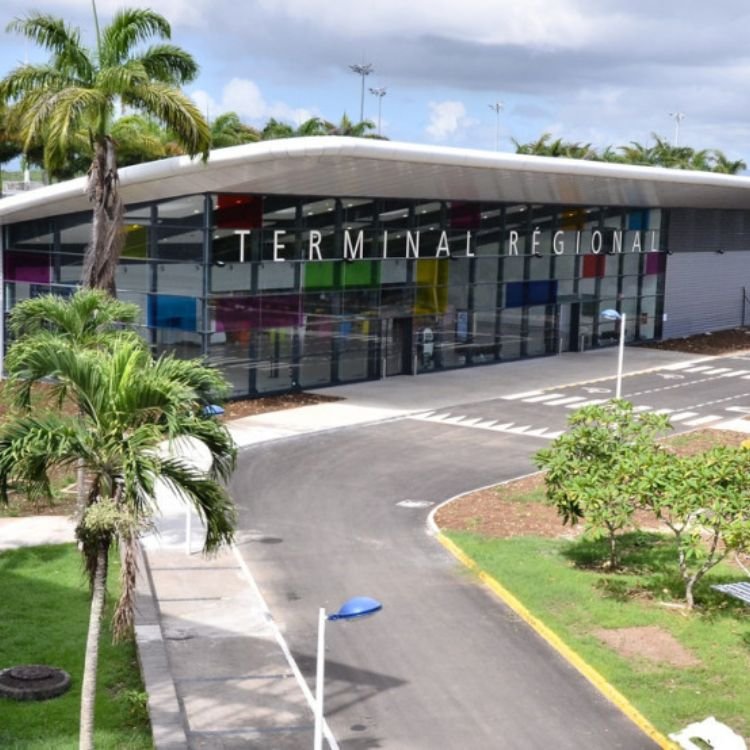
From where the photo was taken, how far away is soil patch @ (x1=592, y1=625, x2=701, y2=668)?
59.9ft

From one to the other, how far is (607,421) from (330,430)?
13581 millimetres

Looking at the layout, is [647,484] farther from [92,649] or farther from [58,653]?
[92,649]

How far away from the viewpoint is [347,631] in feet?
63.8

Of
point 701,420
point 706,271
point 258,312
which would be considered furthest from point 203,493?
point 706,271

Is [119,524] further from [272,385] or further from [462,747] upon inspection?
[272,385]

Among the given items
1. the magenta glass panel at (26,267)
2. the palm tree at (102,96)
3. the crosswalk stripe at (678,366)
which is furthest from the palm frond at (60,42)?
the crosswalk stripe at (678,366)

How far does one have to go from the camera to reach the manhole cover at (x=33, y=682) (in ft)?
52.2

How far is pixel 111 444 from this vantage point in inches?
507

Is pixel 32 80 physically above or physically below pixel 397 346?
above

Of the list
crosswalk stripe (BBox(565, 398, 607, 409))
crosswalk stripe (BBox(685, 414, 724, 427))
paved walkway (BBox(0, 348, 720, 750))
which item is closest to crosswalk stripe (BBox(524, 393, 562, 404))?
crosswalk stripe (BBox(565, 398, 607, 409))

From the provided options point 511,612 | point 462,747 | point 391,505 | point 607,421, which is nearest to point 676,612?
point 511,612

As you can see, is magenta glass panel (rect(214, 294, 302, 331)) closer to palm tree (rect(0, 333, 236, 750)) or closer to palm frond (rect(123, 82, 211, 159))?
palm frond (rect(123, 82, 211, 159))

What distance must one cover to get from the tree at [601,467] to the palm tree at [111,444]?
28.4ft

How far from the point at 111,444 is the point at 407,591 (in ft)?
31.5
